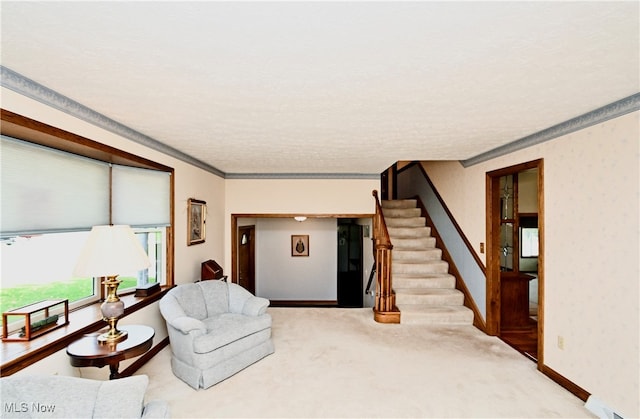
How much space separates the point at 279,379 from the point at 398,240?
363 centimetres

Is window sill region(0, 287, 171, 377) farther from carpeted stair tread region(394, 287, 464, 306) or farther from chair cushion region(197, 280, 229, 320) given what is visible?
carpeted stair tread region(394, 287, 464, 306)

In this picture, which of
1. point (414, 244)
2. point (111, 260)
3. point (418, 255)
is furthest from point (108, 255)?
point (414, 244)

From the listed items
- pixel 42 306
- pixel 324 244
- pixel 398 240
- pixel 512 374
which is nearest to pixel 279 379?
pixel 42 306

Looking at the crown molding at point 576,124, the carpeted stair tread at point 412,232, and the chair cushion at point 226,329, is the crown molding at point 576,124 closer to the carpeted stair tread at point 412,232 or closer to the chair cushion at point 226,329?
the carpeted stair tread at point 412,232

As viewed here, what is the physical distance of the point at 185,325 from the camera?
2990 mm

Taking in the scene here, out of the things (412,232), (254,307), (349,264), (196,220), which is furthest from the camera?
(349,264)

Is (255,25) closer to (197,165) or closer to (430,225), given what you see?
(197,165)

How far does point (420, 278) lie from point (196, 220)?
353 centimetres

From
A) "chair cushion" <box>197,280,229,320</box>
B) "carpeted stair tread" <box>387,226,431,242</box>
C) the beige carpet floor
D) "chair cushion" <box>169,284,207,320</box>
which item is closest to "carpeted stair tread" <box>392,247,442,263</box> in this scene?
"carpeted stair tread" <box>387,226,431,242</box>

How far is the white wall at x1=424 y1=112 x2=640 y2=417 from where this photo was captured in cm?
236

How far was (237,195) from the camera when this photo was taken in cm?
586

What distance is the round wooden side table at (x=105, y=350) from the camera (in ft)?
6.97

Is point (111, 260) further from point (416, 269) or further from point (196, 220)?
point (416, 269)

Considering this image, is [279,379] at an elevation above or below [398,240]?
below
